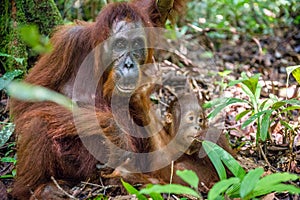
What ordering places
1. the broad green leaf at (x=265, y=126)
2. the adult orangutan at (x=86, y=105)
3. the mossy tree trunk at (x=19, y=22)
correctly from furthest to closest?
1. the mossy tree trunk at (x=19, y=22)
2. the adult orangutan at (x=86, y=105)
3. the broad green leaf at (x=265, y=126)

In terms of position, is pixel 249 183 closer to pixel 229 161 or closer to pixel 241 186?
pixel 241 186

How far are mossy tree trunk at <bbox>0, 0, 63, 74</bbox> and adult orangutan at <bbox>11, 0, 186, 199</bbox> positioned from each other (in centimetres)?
66

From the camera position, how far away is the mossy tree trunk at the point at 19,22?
3733mm

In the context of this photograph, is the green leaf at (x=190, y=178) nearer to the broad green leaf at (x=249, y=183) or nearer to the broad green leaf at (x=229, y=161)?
the broad green leaf at (x=249, y=183)

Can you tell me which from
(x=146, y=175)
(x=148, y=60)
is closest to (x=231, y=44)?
(x=148, y=60)

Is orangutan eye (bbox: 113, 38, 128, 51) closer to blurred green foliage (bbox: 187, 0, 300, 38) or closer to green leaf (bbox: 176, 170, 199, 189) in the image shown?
green leaf (bbox: 176, 170, 199, 189)

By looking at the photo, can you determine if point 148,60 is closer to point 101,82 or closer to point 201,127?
point 101,82

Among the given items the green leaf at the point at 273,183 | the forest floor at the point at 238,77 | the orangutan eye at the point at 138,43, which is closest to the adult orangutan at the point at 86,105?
the orangutan eye at the point at 138,43

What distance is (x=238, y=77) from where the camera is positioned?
482 centimetres

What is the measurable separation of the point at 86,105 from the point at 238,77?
235 cm

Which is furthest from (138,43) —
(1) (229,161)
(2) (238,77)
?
(2) (238,77)

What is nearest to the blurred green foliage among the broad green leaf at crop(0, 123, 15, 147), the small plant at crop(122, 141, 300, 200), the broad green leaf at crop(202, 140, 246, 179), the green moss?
the green moss

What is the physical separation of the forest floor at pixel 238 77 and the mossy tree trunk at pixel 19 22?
1.19 feet

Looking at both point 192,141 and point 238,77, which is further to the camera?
point 238,77
